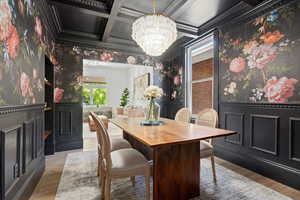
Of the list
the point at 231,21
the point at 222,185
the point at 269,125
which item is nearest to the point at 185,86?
the point at 231,21

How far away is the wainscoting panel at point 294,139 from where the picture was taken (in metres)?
1.76

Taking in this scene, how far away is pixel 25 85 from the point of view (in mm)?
1562

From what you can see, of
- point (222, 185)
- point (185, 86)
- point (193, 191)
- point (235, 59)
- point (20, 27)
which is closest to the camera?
point (20, 27)

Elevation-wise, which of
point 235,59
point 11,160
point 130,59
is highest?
point 130,59

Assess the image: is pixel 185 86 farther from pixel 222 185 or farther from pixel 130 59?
pixel 222 185

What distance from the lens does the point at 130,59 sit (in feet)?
12.8

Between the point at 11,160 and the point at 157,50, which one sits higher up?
the point at 157,50

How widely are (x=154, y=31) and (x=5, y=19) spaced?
4.58 feet

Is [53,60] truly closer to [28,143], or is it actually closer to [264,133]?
[28,143]

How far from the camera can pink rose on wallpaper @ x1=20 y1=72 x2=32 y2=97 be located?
1.48 meters

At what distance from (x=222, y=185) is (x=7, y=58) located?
8.22ft

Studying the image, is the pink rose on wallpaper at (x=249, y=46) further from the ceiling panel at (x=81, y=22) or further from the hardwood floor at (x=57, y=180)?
the ceiling panel at (x=81, y=22)

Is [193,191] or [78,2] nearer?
[193,191]

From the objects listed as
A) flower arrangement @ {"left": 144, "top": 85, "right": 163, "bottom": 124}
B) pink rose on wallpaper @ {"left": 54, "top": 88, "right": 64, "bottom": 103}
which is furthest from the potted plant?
flower arrangement @ {"left": 144, "top": 85, "right": 163, "bottom": 124}
